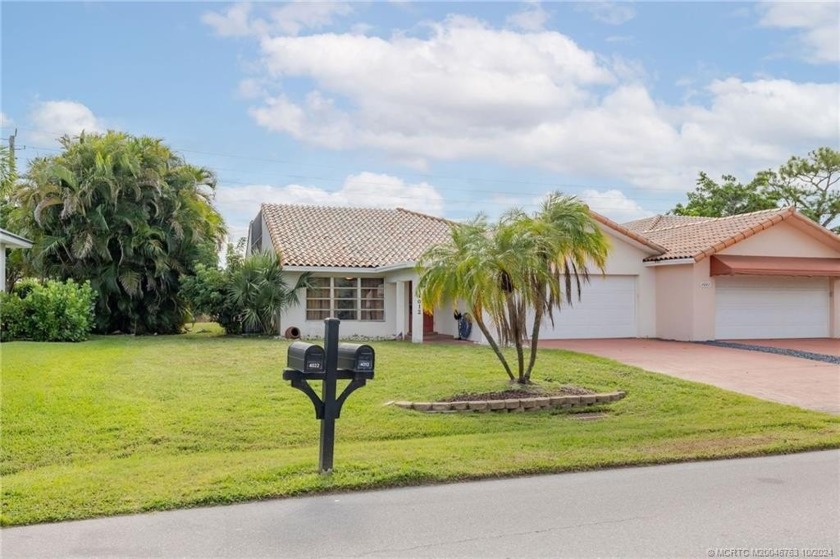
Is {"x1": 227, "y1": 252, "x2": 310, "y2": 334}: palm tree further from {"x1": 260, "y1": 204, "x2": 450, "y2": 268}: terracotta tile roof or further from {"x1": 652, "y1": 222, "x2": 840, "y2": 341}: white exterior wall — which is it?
{"x1": 652, "y1": 222, "x2": 840, "y2": 341}: white exterior wall

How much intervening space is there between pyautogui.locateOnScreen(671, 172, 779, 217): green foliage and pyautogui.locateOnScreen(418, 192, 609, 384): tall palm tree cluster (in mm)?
35919

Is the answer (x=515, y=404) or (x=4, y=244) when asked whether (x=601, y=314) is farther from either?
(x=4, y=244)

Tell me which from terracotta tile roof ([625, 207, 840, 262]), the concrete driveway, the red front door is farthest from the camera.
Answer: the red front door

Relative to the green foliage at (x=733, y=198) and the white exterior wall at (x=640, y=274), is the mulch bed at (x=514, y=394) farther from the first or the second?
the green foliage at (x=733, y=198)

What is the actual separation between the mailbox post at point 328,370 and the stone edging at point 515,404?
3727 mm

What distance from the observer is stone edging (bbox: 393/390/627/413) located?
10469 mm

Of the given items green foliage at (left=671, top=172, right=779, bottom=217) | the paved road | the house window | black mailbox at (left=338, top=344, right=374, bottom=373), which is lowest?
the paved road

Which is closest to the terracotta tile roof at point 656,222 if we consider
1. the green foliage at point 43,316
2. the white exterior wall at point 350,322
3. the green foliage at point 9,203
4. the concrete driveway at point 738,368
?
the concrete driveway at point 738,368

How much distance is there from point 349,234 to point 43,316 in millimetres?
10701

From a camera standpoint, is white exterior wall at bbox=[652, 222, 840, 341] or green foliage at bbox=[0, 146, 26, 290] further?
white exterior wall at bbox=[652, 222, 840, 341]

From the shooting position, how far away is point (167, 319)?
78.9 feet

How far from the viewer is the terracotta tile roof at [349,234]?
2286 centimetres

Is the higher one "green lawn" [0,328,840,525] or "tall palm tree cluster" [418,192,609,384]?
"tall palm tree cluster" [418,192,609,384]

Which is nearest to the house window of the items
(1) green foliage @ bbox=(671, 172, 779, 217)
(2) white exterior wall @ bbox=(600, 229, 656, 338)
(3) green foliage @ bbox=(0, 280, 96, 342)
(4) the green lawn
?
(3) green foliage @ bbox=(0, 280, 96, 342)
